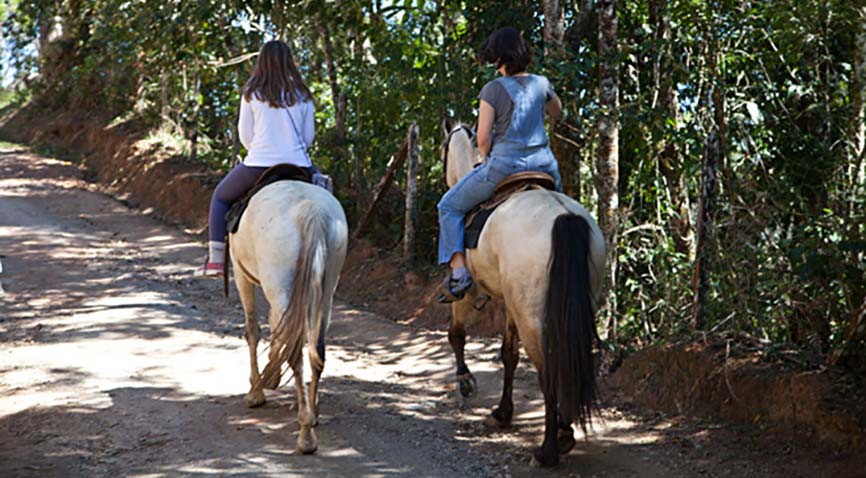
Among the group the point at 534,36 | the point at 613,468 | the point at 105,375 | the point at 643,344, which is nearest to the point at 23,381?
the point at 105,375

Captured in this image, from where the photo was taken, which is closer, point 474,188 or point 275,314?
point 275,314

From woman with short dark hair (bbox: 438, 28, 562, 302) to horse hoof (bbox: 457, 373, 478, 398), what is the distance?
3.44 feet

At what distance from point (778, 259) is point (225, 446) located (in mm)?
4066

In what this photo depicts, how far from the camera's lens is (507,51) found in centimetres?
570

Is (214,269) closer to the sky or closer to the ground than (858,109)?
closer to the ground

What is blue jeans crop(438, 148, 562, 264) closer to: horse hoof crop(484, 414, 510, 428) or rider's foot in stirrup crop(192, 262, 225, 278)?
horse hoof crop(484, 414, 510, 428)

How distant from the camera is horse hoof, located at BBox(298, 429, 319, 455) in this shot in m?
5.24

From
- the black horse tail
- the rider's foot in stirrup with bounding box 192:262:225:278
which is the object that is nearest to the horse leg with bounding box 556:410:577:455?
the black horse tail

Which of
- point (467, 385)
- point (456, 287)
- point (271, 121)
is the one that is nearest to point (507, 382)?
point (467, 385)

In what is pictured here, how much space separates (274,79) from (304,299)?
5.50 feet

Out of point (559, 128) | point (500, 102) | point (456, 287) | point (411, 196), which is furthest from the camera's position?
point (411, 196)

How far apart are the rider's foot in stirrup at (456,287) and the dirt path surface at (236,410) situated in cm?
94

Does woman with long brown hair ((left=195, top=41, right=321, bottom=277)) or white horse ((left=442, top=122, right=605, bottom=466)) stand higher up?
woman with long brown hair ((left=195, top=41, right=321, bottom=277))

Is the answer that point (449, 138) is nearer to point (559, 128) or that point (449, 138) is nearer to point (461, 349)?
point (461, 349)
